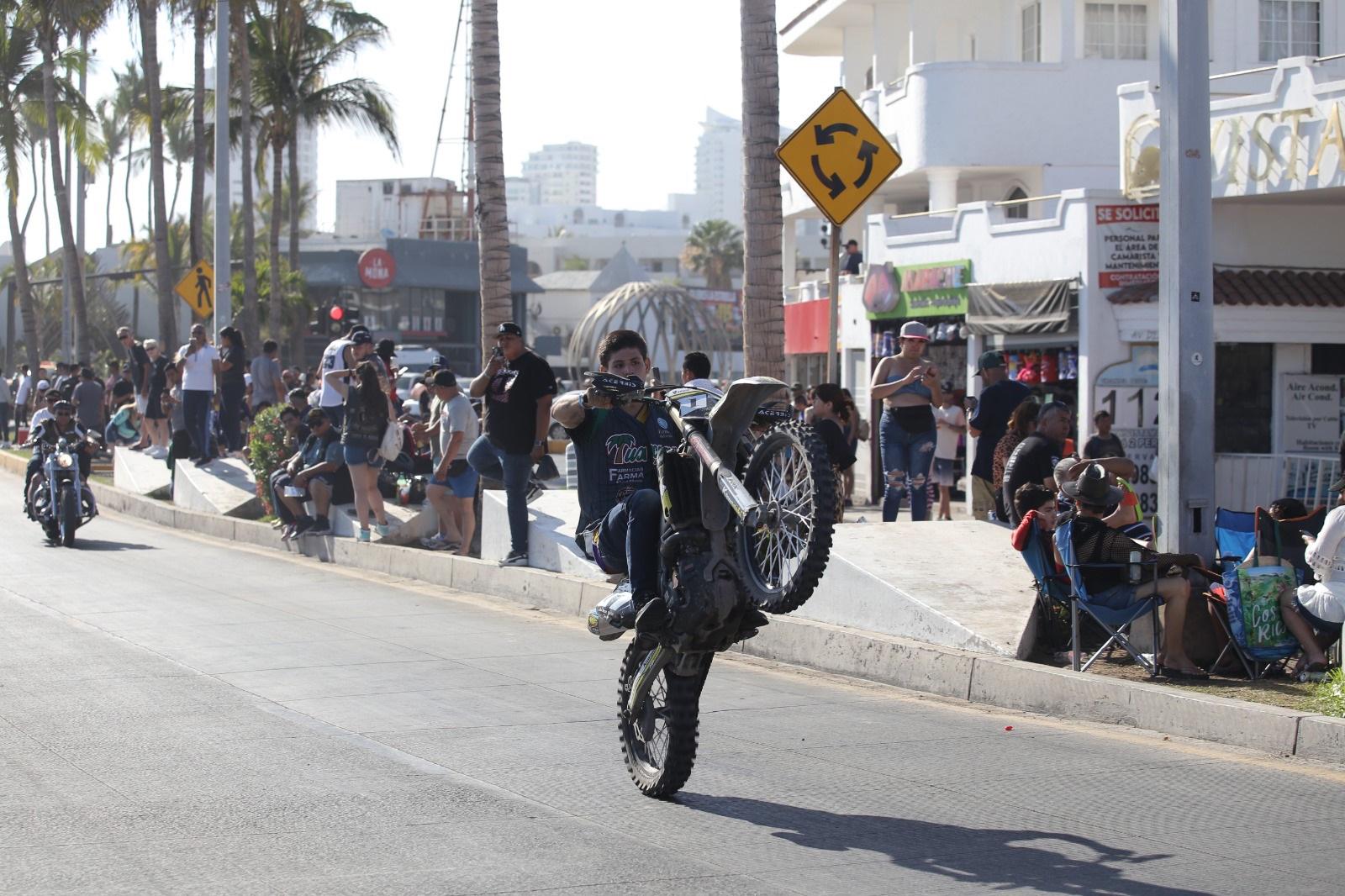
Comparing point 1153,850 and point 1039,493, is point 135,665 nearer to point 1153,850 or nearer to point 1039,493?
point 1039,493

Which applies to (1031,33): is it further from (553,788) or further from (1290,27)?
(553,788)

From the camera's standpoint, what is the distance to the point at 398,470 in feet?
59.5

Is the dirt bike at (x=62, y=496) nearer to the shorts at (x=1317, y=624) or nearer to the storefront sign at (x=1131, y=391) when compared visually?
the storefront sign at (x=1131, y=391)

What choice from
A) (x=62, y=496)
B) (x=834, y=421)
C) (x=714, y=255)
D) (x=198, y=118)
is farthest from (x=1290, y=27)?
(x=714, y=255)

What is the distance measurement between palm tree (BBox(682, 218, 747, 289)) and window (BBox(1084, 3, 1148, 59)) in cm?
9869

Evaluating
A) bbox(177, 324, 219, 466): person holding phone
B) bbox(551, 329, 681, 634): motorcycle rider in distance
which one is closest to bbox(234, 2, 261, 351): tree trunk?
bbox(177, 324, 219, 466): person holding phone

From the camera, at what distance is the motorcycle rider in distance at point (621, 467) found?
6.64 metres

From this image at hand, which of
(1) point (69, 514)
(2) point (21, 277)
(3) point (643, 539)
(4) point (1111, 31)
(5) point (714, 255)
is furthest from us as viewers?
(5) point (714, 255)

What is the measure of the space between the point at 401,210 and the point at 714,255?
45.8 meters

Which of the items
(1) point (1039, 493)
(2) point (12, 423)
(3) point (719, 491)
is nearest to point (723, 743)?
(3) point (719, 491)

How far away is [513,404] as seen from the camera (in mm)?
13102

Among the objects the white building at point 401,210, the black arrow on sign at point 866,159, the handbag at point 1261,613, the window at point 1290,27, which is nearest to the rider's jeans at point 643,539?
the handbag at point 1261,613

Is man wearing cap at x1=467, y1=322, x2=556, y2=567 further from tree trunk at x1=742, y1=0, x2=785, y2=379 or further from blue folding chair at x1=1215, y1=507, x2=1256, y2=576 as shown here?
blue folding chair at x1=1215, y1=507, x2=1256, y2=576

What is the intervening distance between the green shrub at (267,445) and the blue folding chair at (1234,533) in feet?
35.9
